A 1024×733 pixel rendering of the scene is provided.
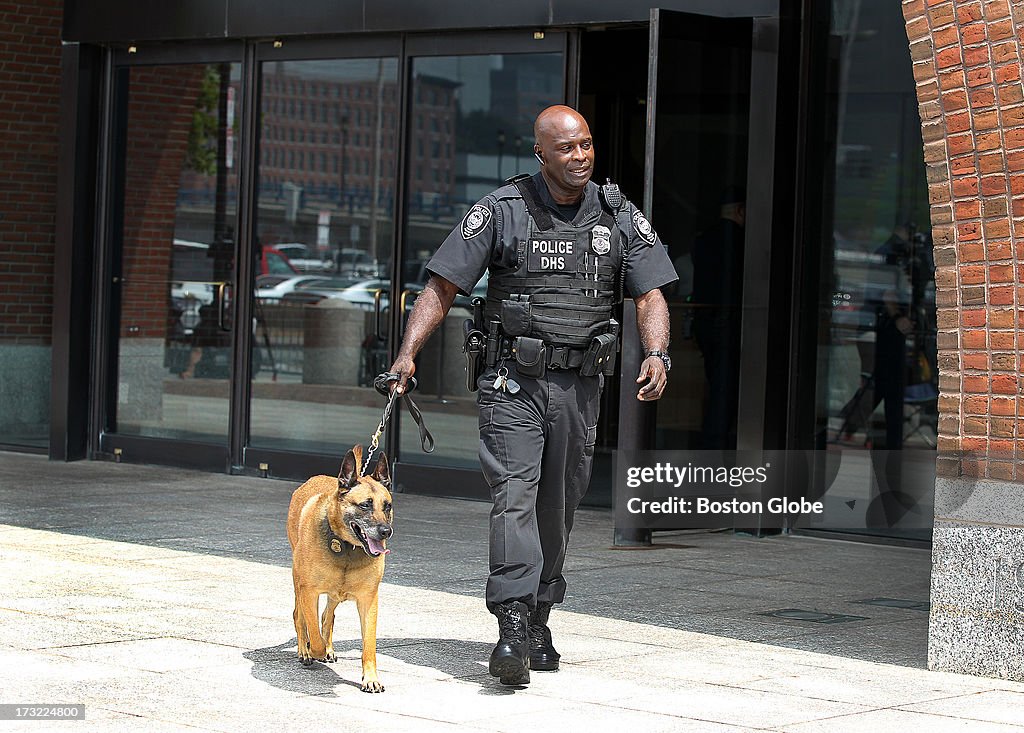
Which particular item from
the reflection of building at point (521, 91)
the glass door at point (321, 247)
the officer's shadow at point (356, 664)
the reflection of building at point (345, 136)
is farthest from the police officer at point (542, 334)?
the glass door at point (321, 247)

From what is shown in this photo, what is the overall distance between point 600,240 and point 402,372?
2.97 ft

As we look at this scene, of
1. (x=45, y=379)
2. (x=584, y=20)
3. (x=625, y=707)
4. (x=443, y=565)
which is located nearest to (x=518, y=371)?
(x=625, y=707)

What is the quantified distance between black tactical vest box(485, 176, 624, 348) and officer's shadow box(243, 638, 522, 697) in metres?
1.24

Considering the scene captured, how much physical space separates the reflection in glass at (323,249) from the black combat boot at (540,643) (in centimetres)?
576

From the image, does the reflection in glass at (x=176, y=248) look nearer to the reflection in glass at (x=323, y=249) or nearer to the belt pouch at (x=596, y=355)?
the reflection in glass at (x=323, y=249)

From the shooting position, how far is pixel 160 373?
12.7 metres

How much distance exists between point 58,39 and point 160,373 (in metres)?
3.12

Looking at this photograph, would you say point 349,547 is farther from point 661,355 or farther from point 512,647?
point 661,355

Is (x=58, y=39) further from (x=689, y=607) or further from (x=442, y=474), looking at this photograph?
(x=689, y=607)

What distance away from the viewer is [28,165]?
45.2ft

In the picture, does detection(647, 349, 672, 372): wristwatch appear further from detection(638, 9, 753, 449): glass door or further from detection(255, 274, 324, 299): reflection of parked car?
detection(255, 274, 324, 299): reflection of parked car

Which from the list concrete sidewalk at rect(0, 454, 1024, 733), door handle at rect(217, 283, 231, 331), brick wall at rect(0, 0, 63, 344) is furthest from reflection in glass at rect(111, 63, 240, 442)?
concrete sidewalk at rect(0, 454, 1024, 733)

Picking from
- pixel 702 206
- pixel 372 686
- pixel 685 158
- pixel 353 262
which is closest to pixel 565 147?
pixel 372 686

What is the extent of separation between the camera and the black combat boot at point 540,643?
20.0 ft
